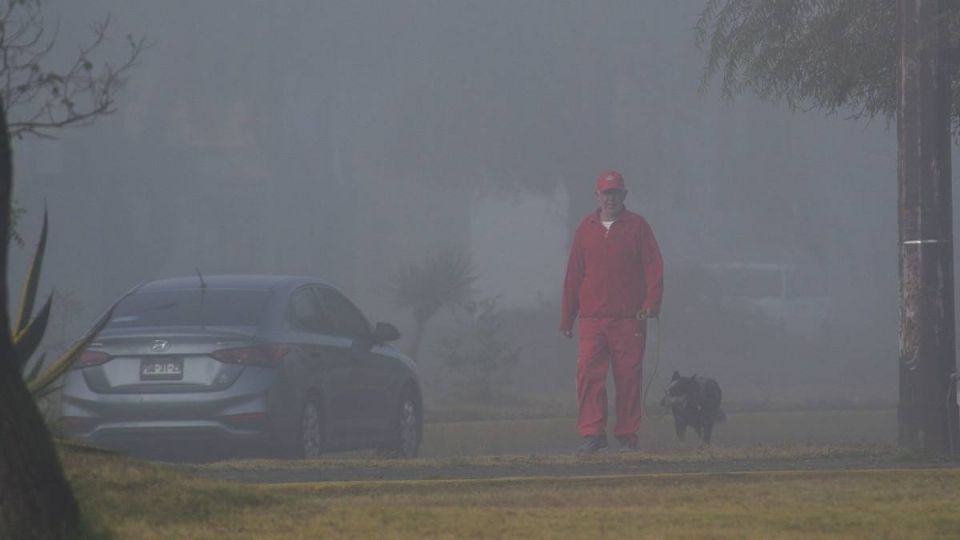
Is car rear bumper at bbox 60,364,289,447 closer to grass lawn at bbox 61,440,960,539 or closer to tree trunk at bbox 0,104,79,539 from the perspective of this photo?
grass lawn at bbox 61,440,960,539

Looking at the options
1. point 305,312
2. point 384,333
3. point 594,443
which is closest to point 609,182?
point 594,443

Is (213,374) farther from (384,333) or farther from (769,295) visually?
(769,295)

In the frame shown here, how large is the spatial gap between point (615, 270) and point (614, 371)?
74 cm

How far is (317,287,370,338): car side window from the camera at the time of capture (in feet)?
42.8

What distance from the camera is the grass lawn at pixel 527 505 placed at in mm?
5977

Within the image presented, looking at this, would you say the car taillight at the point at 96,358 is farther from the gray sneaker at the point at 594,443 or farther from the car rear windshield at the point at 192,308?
the gray sneaker at the point at 594,443

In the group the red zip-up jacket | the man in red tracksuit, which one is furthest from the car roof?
the man in red tracksuit

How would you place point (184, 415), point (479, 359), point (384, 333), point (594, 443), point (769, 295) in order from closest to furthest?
point (184, 415) < point (594, 443) < point (384, 333) < point (479, 359) < point (769, 295)

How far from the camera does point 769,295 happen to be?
130ft

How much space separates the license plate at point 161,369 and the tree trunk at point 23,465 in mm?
6192

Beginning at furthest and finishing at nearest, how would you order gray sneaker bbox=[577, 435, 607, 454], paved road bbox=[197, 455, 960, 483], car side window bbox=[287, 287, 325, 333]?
1. car side window bbox=[287, 287, 325, 333]
2. gray sneaker bbox=[577, 435, 607, 454]
3. paved road bbox=[197, 455, 960, 483]

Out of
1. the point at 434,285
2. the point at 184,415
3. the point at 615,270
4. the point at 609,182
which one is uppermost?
the point at 434,285

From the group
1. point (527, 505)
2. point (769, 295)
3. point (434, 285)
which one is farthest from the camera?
point (769, 295)

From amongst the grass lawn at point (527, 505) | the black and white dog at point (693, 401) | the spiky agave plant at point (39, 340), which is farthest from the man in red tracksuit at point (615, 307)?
the spiky agave plant at point (39, 340)
